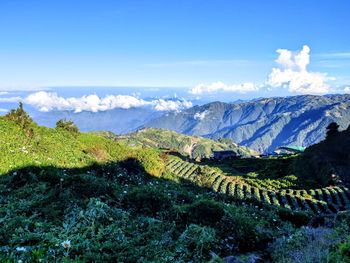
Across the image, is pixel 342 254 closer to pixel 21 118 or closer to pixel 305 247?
pixel 305 247

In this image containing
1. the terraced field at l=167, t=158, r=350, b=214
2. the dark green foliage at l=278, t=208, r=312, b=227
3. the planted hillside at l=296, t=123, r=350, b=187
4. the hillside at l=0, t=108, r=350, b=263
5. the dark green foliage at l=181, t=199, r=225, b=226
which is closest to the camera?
the hillside at l=0, t=108, r=350, b=263

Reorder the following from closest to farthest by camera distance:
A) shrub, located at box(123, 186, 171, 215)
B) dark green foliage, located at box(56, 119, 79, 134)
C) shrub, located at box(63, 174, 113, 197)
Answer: shrub, located at box(123, 186, 171, 215) < shrub, located at box(63, 174, 113, 197) < dark green foliage, located at box(56, 119, 79, 134)

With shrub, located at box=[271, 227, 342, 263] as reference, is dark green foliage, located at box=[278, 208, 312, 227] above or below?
below

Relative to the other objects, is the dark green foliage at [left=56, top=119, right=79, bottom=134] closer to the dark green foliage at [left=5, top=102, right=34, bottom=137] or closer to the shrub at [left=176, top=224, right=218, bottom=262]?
the dark green foliage at [left=5, top=102, right=34, bottom=137]

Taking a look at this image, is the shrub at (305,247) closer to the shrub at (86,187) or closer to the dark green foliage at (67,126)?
the shrub at (86,187)

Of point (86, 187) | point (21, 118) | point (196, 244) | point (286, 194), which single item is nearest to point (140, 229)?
point (196, 244)

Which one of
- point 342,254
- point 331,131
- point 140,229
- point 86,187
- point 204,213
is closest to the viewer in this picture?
point 342,254

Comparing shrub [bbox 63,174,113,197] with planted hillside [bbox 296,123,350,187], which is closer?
shrub [bbox 63,174,113,197]

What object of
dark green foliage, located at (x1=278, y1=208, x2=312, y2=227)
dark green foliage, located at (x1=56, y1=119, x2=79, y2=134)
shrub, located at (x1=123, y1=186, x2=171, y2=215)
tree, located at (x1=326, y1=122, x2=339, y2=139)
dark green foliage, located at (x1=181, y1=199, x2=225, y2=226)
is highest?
dark green foliage, located at (x1=181, y1=199, x2=225, y2=226)

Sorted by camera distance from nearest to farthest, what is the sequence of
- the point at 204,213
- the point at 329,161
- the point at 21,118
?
the point at 204,213 < the point at 21,118 < the point at 329,161

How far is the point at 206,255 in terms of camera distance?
8062 millimetres

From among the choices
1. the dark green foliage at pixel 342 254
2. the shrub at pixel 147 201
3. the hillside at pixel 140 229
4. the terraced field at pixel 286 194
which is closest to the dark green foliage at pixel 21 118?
the hillside at pixel 140 229

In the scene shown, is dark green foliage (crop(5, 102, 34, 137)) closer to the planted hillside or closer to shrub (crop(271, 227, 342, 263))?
shrub (crop(271, 227, 342, 263))

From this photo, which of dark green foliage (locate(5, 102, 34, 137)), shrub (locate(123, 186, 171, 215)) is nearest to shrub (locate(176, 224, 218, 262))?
shrub (locate(123, 186, 171, 215))
